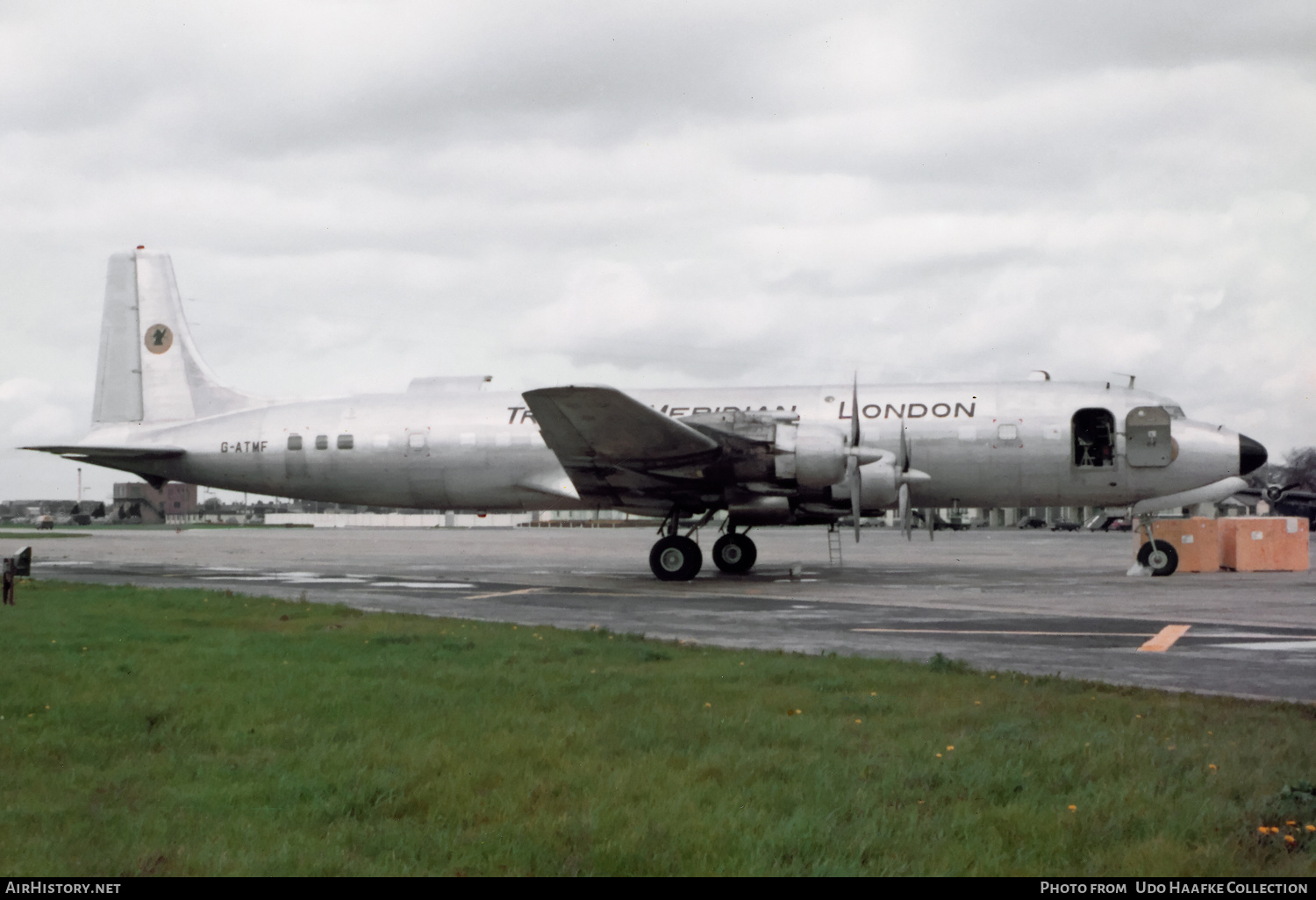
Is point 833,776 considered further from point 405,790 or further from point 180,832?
point 180,832

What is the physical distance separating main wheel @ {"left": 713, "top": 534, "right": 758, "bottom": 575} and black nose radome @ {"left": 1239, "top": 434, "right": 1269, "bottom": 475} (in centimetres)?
1140

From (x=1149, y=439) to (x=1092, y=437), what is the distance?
1.22 m

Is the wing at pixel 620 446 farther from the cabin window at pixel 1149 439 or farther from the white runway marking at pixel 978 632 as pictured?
the cabin window at pixel 1149 439

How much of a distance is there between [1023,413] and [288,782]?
70.7 feet

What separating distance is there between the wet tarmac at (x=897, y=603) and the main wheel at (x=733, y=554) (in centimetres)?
37

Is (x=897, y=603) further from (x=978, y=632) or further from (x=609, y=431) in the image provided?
(x=609, y=431)

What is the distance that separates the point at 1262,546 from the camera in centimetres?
2794

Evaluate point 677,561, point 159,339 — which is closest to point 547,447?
point 677,561

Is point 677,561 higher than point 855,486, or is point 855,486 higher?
point 855,486

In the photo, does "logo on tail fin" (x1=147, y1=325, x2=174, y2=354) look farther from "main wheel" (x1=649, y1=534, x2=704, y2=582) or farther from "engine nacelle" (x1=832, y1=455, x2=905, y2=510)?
"engine nacelle" (x1=832, y1=455, x2=905, y2=510)

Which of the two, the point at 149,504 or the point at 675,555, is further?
the point at 149,504

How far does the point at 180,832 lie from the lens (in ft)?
16.7

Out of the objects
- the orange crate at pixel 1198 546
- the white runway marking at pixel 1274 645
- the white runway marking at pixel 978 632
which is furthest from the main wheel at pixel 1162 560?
the white runway marking at pixel 1274 645

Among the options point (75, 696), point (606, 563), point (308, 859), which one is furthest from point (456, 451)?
point (308, 859)
